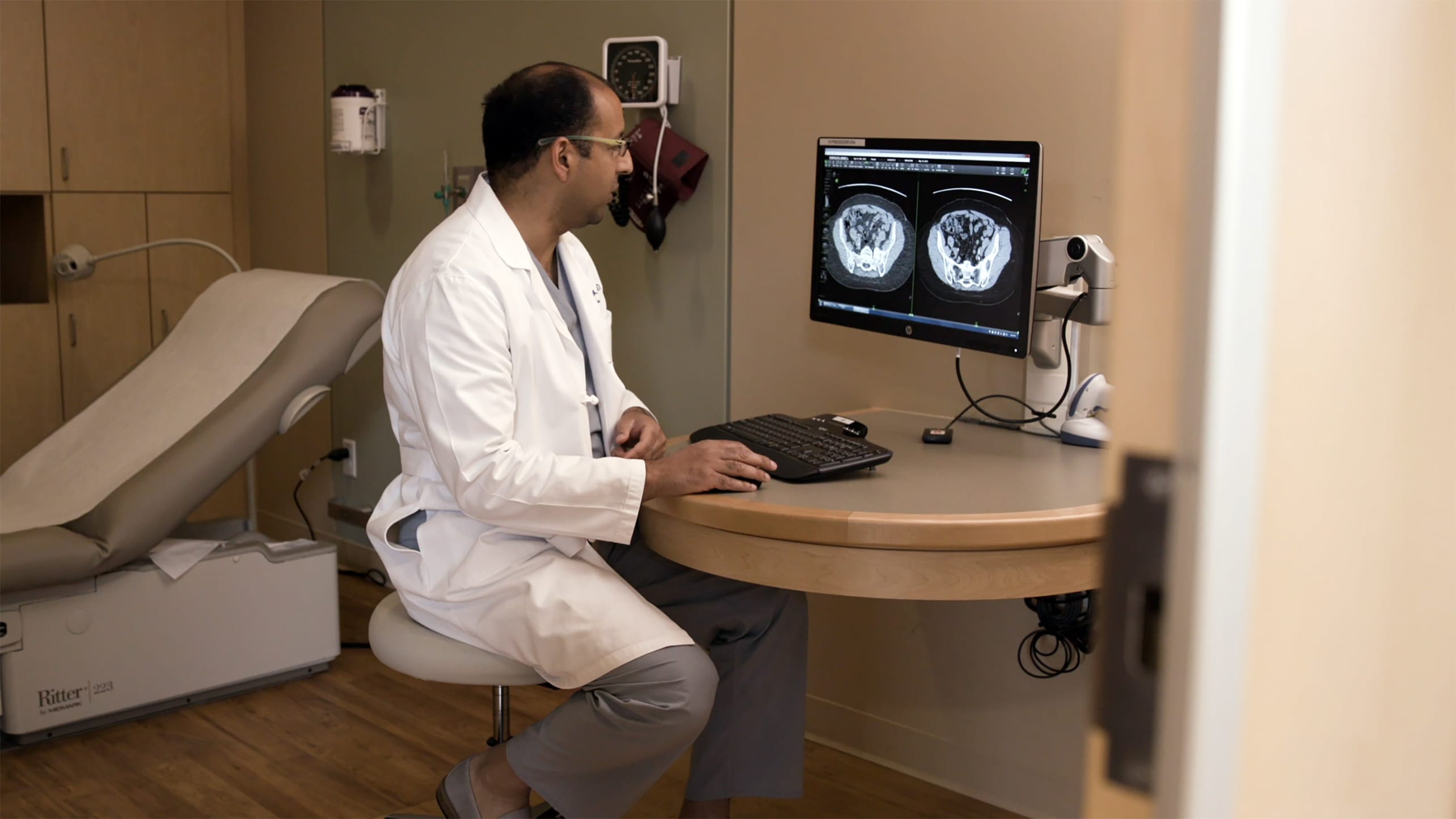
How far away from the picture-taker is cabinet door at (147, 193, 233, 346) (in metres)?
3.94

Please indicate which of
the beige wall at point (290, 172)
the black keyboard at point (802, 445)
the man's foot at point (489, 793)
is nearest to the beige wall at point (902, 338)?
the black keyboard at point (802, 445)

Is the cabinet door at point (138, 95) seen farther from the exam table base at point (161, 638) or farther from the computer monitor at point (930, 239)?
the computer monitor at point (930, 239)

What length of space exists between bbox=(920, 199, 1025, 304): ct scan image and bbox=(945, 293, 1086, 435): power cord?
0.47 feet

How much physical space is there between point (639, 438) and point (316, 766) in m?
1.09

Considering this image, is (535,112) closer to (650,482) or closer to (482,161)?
(650,482)

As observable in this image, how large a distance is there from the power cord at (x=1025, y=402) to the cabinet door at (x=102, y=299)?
2.79 meters

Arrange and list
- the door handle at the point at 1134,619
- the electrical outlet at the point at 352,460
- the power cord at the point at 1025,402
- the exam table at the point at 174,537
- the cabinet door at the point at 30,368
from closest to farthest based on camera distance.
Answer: the door handle at the point at 1134,619 → the power cord at the point at 1025,402 → the exam table at the point at 174,537 → the cabinet door at the point at 30,368 → the electrical outlet at the point at 352,460

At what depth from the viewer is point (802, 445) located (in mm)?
1783

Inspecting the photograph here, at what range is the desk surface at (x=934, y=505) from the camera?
1.48 meters

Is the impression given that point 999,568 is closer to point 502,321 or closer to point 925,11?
point 502,321

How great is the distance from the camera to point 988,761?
2322mm

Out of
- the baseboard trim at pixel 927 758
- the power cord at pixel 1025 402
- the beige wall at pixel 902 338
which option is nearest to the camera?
the power cord at pixel 1025 402

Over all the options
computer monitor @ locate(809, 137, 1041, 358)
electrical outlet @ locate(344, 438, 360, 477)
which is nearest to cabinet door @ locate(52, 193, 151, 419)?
electrical outlet @ locate(344, 438, 360, 477)

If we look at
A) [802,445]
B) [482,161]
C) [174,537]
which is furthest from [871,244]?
[174,537]
